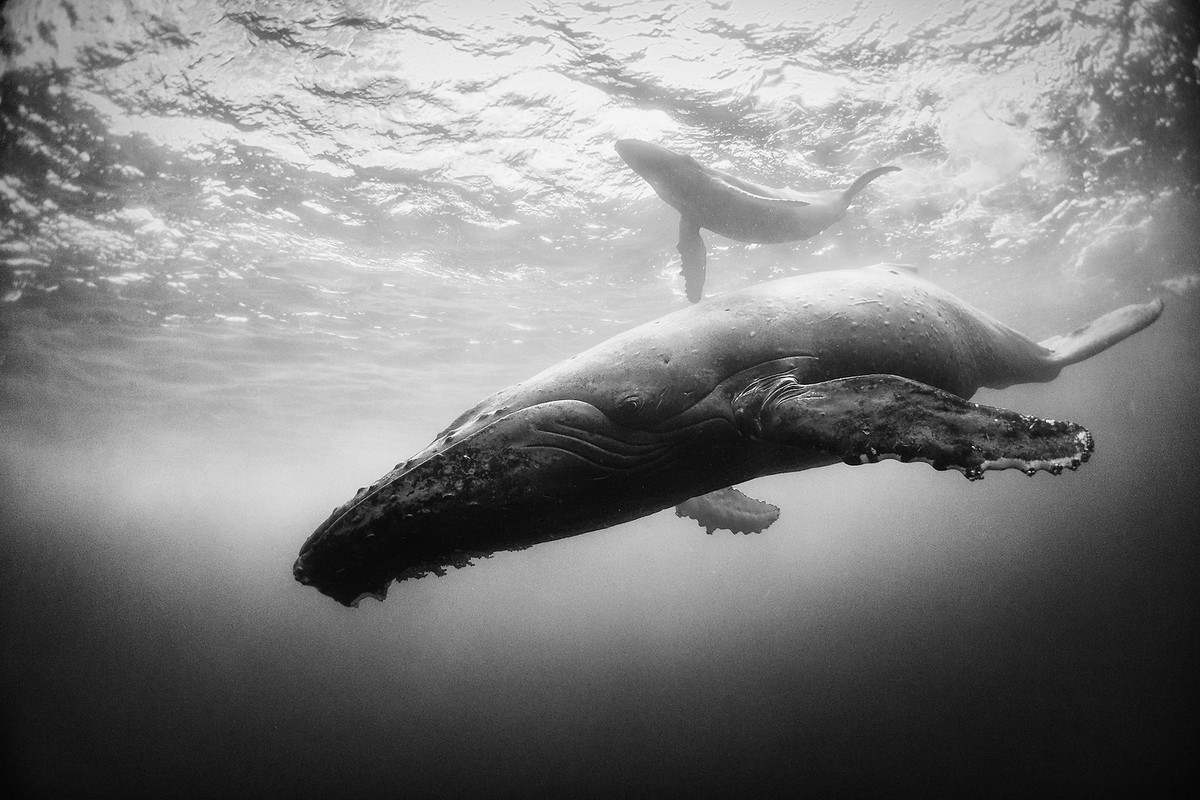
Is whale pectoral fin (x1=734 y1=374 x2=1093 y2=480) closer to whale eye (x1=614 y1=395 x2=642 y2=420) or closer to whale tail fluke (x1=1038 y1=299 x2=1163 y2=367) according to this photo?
whale eye (x1=614 y1=395 x2=642 y2=420)

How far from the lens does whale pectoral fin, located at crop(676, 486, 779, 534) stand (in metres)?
5.27

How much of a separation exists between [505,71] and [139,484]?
59.8 m

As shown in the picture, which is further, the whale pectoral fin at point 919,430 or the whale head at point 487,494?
the whale head at point 487,494

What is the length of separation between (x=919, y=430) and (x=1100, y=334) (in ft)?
16.7

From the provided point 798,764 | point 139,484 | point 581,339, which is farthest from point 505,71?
point 139,484

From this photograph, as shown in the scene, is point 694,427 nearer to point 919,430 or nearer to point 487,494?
point 919,430

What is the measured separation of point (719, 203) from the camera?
6.55 m

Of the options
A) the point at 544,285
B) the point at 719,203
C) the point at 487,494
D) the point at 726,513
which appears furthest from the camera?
the point at 544,285

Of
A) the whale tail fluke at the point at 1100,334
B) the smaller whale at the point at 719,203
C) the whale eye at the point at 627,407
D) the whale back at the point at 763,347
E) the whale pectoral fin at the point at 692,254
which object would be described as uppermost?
the smaller whale at the point at 719,203

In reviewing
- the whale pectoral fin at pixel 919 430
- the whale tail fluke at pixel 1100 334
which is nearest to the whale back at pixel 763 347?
the whale pectoral fin at pixel 919 430

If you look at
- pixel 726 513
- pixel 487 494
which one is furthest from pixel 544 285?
pixel 487 494

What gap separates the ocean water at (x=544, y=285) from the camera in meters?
9.29

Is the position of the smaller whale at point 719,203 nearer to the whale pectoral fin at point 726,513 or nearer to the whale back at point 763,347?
the whale pectoral fin at point 726,513

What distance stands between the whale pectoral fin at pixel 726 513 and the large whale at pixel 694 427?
1.55 meters
